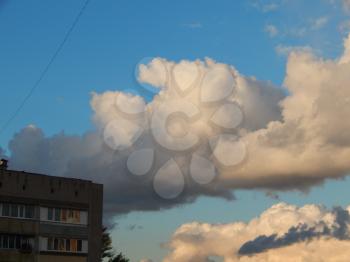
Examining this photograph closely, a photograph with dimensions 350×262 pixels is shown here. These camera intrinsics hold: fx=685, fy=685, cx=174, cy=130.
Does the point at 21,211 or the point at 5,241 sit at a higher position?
the point at 21,211

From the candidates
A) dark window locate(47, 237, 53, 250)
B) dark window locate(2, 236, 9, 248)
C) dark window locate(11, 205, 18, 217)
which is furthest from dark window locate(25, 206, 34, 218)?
dark window locate(47, 237, 53, 250)

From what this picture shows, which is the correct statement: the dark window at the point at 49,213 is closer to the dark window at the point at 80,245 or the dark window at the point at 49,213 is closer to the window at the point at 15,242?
the window at the point at 15,242

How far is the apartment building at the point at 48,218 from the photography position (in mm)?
64312

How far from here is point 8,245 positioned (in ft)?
211

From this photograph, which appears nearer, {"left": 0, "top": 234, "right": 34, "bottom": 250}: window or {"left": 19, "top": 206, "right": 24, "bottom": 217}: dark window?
{"left": 0, "top": 234, "right": 34, "bottom": 250}: window

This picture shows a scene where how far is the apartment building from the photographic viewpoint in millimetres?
64312

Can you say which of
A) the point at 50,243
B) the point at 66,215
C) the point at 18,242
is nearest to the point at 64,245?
the point at 50,243

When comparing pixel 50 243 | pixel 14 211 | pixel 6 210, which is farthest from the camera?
pixel 50 243

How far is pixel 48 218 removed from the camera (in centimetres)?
6681

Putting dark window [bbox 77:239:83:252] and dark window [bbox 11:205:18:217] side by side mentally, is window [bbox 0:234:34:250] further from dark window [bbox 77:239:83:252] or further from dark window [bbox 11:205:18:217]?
dark window [bbox 77:239:83:252]

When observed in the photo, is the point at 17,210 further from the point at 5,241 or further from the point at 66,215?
the point at 66,215

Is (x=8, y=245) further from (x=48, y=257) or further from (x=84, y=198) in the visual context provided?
(x=84, y=198)

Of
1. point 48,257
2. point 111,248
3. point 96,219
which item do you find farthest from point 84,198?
point 111,248

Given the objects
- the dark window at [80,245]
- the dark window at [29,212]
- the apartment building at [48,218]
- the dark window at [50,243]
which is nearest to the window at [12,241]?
the apartment building at [48,218]
